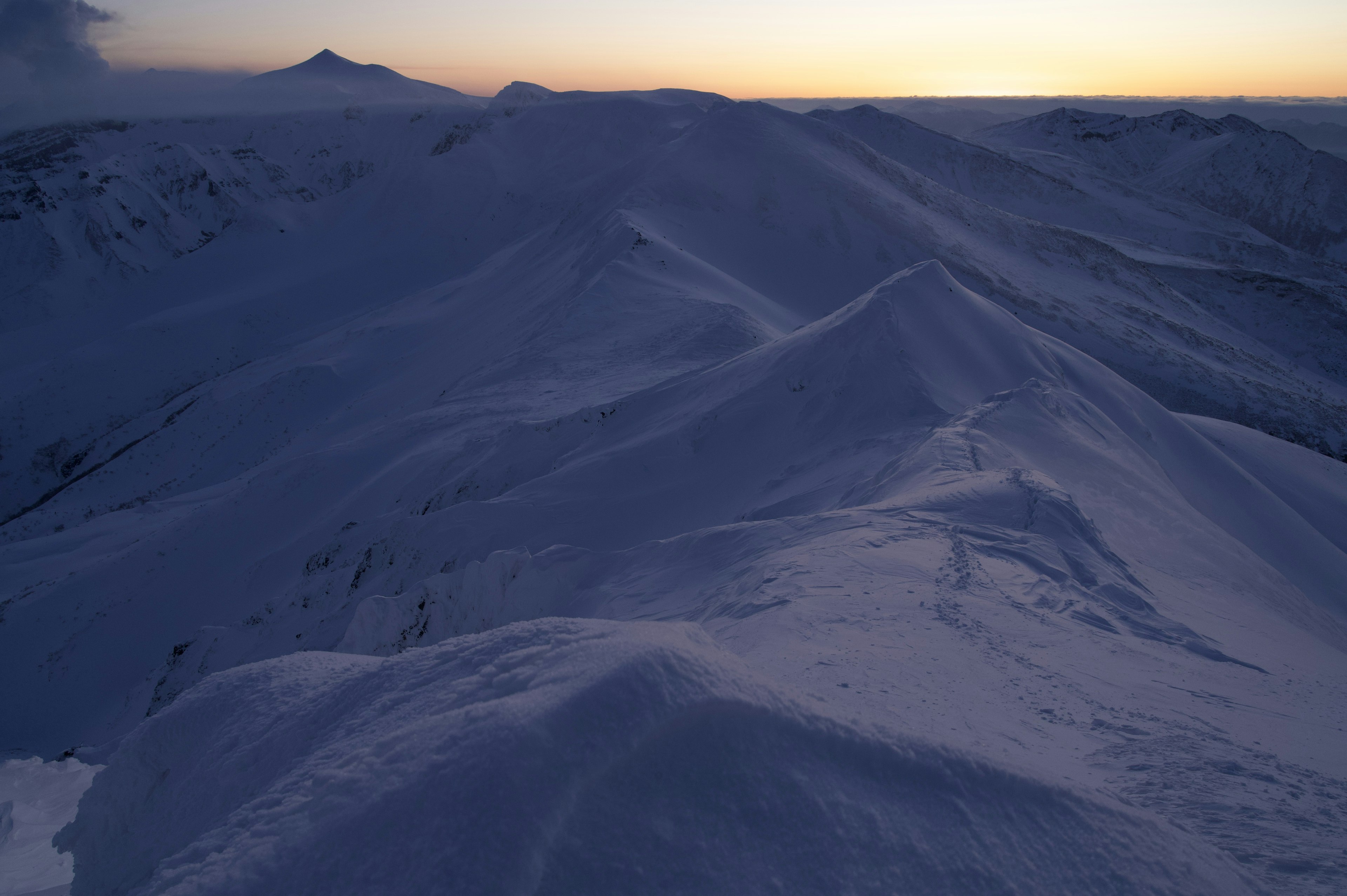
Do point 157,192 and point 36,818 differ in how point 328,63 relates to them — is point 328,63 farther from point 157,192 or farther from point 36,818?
point 36,818

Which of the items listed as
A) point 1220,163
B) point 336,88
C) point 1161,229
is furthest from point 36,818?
point 336,88

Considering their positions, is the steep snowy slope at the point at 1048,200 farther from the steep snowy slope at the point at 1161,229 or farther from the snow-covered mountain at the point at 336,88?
the snow-covered mountain at the point at 336,88

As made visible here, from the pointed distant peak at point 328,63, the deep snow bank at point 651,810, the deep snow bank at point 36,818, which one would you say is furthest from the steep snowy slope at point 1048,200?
the pointed distant peak at point 328,63

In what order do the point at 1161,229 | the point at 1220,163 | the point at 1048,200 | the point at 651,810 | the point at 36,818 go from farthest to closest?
the point at 1220,163, the point at 1161,229, the point at 1048,200, the point at 36,818, the point at 651,810

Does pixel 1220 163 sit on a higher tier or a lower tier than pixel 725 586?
higher

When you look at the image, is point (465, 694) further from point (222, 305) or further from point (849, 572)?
point (222, 305)

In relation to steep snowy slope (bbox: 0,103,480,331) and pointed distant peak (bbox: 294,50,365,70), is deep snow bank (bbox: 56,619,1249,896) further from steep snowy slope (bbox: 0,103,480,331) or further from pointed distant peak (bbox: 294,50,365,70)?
pointed distant peak (bbox: 294,50,365,70)

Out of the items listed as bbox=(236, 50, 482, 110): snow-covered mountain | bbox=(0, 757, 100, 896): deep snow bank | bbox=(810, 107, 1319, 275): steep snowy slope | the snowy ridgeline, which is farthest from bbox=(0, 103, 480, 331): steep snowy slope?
bbox=(0, 757, 100, 896): deep snow bank
